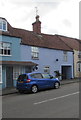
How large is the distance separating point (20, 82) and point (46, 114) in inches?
311

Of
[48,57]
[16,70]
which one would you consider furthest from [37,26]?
[16,70]

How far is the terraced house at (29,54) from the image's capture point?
59.6 ft

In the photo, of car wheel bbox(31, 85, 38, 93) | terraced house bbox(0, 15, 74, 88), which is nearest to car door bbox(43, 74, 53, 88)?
car wheel bbox(31, 85, 38, 93)

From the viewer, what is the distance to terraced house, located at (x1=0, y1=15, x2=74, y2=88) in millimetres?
18172

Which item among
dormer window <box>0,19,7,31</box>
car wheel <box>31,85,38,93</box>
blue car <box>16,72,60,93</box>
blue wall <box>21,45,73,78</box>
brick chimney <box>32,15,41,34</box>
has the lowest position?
car wheel <box>31,85,38,93</box>

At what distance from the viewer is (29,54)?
20.6 metres

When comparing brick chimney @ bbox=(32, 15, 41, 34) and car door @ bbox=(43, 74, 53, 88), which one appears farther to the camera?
brick chimney @ bbox=(32, 15, 41, 34)

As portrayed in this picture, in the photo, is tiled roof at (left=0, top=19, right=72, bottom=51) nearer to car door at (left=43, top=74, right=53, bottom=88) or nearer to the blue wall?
the blue wall

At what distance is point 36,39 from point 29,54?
10.5 ft

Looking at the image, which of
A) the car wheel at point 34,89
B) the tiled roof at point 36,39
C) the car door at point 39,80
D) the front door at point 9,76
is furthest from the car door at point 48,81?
the tiled roof at point 36,39

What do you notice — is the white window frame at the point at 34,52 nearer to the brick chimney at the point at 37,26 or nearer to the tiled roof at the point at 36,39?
the tiled roof at the point at 36,39

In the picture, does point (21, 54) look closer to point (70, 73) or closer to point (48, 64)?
point (48, 64)

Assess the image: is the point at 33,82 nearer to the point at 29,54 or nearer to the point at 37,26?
the point at 29,54

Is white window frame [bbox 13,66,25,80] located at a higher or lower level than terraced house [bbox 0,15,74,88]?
lower
